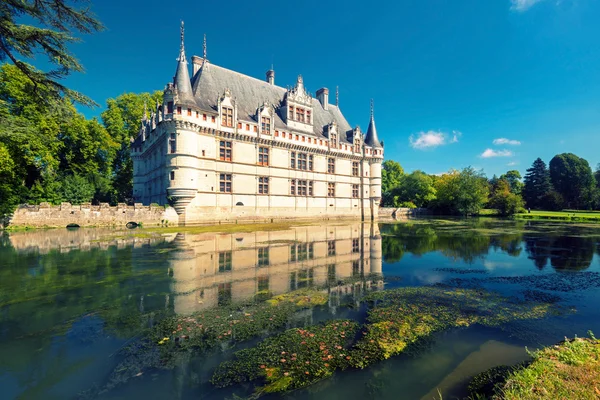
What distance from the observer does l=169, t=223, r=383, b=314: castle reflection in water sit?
23.2 feet

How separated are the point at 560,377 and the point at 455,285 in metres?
5.21

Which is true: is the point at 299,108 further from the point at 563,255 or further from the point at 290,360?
the point at 290,360

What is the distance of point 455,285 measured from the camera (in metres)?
8.05

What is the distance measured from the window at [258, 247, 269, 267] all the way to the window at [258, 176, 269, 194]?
19.2 metres

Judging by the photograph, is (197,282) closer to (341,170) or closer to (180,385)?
(180,385)

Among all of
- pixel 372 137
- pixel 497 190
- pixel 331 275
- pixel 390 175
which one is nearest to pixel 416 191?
pixel 390 175

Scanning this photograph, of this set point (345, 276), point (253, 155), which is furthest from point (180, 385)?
point (253, 155)

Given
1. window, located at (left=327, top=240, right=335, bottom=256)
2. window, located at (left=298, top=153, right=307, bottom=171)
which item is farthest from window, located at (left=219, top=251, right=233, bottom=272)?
window, located at (left=298, top=153, right=307, bottom=171)

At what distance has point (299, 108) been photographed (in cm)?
3578

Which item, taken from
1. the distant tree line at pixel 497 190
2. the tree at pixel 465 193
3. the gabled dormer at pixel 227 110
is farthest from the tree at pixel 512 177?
the gabled dormer at pixel 227 110

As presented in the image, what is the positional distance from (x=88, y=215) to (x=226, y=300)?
24.0 metres

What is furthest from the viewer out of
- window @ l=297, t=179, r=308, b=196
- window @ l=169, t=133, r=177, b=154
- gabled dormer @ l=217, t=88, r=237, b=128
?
window @ l=297, t=179, r=308, b=196

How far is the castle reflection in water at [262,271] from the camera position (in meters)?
7.08

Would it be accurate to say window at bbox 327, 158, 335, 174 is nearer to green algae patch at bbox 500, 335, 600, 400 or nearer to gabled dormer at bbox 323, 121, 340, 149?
gabled dormer at bbox 323, 121, 340, 149
